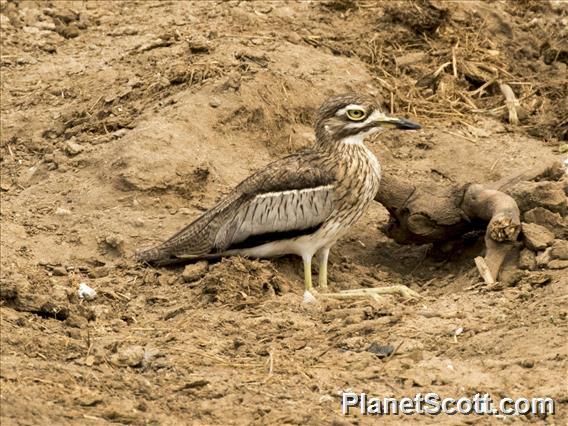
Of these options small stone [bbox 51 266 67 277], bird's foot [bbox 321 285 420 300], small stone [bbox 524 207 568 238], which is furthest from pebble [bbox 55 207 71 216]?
small stone [bbox 524 207 568 238]

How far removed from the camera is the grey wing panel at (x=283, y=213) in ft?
30.2

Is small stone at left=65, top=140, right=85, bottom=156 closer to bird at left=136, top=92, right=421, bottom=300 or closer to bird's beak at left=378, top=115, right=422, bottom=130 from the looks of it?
bird at left=136, top=92, right=421, bottom=300

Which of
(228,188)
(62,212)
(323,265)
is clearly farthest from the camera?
(228,188)

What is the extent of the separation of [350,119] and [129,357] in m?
2.84

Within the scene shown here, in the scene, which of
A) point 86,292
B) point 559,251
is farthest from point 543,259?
point 86,292

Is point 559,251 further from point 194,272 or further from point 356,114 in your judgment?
point 194,272

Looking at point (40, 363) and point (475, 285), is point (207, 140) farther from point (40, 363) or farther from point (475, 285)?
point (40, 363)

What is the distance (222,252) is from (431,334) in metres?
1.97

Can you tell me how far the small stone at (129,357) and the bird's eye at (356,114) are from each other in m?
2.72

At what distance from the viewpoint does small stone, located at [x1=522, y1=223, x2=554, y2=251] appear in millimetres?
8734

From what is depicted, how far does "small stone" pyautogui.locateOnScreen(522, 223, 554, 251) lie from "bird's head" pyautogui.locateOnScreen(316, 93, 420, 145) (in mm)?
1227

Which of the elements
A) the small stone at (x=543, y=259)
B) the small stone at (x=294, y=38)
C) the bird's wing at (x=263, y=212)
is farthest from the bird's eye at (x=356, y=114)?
the small stone at (x=294, y=38)

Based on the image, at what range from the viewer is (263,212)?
928 centimetres

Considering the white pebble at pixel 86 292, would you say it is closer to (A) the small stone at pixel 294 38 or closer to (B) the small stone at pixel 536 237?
(B) the small stone at pixel 536 237
